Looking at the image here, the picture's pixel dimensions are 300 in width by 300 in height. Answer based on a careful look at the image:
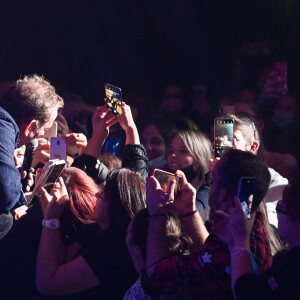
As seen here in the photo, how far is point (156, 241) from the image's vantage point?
173 centimetres

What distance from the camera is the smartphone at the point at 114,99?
2639mm

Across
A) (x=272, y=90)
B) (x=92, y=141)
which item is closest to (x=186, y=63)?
(x=272, y=90)

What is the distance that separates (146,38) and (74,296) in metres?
4.03

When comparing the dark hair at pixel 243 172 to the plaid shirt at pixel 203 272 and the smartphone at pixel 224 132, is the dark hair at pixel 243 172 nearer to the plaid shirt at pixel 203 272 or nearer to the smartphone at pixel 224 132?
the plaid shirt at pixel 203 272

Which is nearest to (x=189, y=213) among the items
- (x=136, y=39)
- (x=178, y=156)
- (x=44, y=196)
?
(x=44, y=196)

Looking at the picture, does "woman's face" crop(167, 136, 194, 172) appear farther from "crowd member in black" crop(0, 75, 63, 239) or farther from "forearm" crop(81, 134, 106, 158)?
"crowd member in black" crop(0, 75, 63, 239)

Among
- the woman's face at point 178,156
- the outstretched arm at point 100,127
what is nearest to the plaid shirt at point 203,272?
the outstretched arm at point 100,127

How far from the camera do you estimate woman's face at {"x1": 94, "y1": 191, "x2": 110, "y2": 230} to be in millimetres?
2000

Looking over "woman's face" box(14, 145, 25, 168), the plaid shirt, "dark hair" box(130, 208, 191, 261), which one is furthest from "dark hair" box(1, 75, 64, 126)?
the plaid shirt

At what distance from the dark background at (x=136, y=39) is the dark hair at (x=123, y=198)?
127 inches

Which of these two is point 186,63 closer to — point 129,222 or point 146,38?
point 146,38

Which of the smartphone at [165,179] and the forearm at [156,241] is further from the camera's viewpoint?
the smartphone at [165,179]

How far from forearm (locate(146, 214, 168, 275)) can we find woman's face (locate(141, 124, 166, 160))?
6.74 ft

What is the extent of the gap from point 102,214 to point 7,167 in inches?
16.1
